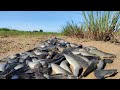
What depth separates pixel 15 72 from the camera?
4.04 metres

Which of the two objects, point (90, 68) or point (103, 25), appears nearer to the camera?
point (90, 68)

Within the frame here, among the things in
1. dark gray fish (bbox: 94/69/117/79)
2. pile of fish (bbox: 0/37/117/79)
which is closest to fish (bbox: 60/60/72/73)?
pile of fish (bbox: 0/37/117/79)

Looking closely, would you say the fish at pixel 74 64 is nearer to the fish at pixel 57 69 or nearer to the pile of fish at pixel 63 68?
the pile of fish at pixel 63 68

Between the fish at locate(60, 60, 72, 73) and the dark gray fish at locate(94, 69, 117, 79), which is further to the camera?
the fish at locate(60, 60, 72, 73)

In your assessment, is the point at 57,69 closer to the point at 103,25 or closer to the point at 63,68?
the point at 63,68

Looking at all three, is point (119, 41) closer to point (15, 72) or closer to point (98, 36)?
point (98, 36)

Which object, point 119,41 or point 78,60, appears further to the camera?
point 119,41

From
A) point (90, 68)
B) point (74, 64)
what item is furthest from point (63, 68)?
point (90, 68)

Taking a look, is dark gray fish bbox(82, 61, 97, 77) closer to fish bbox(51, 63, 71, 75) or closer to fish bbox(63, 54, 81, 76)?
fish bbox(63, 54, 81, 76)

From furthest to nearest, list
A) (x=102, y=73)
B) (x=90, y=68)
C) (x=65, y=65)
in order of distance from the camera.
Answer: (x=65, y=65) → (x=90, y=68) → (x=102, y=73)

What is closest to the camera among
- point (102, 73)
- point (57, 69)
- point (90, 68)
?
point (102, 73)

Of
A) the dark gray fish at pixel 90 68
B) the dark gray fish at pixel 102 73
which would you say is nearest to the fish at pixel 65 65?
the dark gray fish at pixel 90 68
